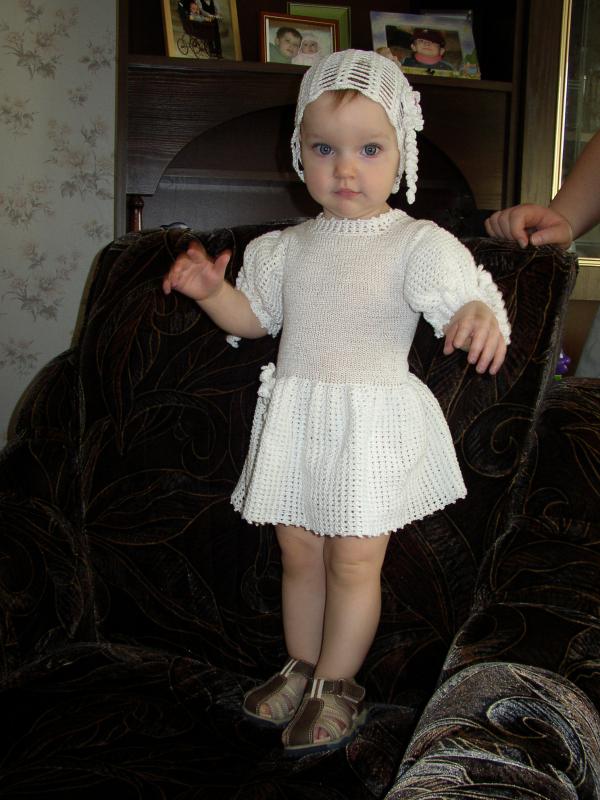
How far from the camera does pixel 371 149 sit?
3.24 feet

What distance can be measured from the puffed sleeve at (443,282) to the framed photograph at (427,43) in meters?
1.35

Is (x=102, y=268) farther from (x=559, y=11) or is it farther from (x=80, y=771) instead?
(x=559, y=11)

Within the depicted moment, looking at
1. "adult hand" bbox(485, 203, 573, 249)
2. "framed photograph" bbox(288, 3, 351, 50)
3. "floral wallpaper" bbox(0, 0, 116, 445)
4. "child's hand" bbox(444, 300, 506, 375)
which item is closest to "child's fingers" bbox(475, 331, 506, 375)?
"child's hand" bbox(444, 300, 506, 375)

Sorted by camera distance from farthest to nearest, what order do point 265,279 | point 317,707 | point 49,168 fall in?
point 49,168 → point 265,279 → point 317,707

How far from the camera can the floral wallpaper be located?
2398mm

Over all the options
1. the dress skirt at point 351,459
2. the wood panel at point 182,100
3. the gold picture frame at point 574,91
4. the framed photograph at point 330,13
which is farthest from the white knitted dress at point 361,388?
the framed photograph at point 330,13

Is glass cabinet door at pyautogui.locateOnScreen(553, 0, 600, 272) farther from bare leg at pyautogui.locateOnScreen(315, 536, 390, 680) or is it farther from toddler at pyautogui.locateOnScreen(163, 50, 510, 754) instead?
bare leg at pyautogui.locateOnScreen(315, 536, 390, 680)

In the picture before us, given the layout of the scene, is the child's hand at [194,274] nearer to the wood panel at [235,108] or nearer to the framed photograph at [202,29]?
the wood panel at [235,108]

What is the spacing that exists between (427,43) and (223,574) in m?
1.66

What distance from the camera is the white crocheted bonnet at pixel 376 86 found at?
0.97 meters

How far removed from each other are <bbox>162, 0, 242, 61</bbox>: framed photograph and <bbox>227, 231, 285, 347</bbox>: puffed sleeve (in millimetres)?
1158

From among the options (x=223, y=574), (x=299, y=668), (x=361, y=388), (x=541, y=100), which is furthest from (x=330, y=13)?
(x=299, y=668)

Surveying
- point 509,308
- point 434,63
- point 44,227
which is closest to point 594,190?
point 509,308

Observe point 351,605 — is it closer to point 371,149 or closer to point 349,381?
point 349,381
